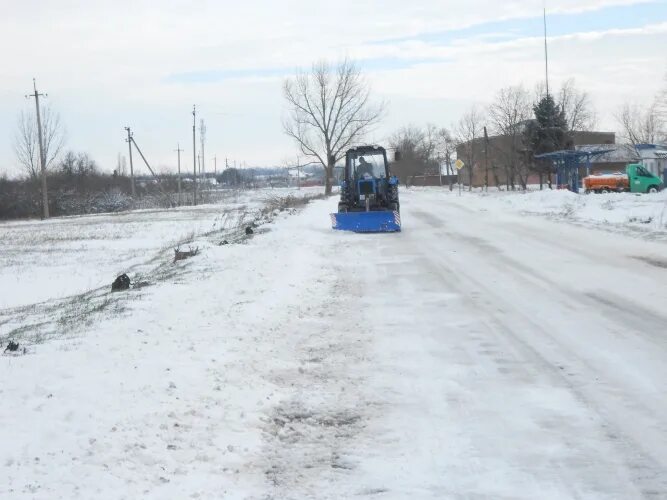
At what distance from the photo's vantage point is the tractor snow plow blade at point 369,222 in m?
22.5

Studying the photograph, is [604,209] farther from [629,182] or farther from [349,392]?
[349,392]

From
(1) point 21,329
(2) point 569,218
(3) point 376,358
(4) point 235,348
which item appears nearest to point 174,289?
(1) point 21,329

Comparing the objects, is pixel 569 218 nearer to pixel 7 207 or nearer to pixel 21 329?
pixel 21 329

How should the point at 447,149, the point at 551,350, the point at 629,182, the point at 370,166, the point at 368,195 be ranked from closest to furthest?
the point at 551,350, the point at 368,195, the point at 370,166, the point at 629,182, the point at 447,149

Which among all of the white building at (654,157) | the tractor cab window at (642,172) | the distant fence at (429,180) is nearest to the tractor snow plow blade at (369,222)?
the tractor cab window at (642,172)

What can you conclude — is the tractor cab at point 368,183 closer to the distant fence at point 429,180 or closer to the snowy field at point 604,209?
the snowy field at point 604,209

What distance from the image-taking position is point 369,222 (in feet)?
74.2

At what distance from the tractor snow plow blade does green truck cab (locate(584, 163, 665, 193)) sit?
86.5 ft

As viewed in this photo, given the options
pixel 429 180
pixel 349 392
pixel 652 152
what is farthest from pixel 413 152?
pixel 349 392

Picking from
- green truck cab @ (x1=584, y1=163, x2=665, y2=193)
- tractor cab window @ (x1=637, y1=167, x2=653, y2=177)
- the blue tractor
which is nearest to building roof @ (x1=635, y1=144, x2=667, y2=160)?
green truck cab @ (x1=584, y1=163, x2=665, y2=193)

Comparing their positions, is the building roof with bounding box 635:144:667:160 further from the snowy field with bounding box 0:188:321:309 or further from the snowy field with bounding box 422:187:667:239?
the snowy field with bounding box 0:188:321:309

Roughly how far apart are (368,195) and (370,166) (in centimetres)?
145

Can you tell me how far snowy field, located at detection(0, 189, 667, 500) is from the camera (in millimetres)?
4223

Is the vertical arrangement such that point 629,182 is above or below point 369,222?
above
